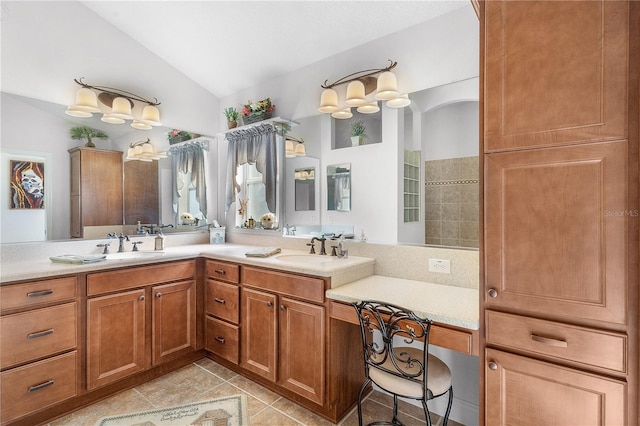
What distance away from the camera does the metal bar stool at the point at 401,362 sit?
1457mm

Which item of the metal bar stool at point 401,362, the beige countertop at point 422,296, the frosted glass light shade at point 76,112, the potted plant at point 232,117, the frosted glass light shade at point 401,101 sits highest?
the potted plant at point 232,117

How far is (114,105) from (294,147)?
5.41ft

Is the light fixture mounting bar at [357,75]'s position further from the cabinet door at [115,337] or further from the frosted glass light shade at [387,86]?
the cabinet door at [115,337]

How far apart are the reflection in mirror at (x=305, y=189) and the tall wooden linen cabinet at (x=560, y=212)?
5.35 feet

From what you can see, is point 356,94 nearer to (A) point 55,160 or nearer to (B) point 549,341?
(B) point 549,341

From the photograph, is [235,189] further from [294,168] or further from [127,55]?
[127,55]

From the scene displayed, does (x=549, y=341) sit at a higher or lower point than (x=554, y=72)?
lower

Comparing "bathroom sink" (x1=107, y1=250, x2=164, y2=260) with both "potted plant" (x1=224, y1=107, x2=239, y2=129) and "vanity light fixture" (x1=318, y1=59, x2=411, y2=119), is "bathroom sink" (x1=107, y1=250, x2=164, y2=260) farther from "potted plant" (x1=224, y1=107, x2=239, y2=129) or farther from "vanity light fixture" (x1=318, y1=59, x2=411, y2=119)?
"vanity light fixture" (x1=318, y1=59, x2=411, y2=119)

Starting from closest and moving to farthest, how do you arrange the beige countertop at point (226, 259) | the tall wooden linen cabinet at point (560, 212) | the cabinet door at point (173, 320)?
the tall wooden linen cabinet at point (560, 212), the beige countertop at point (226, 259), the cabinet door at point (173, 320)

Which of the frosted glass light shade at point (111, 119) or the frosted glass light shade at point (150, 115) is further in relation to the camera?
the frosted glass light shade at point (150, 115)

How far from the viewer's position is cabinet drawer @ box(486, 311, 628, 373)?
1.11 m

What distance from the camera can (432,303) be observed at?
163 cm

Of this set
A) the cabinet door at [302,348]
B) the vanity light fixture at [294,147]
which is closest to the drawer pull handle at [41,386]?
the cabinet door at [302,348]

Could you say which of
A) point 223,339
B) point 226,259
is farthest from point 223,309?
point 226,259
